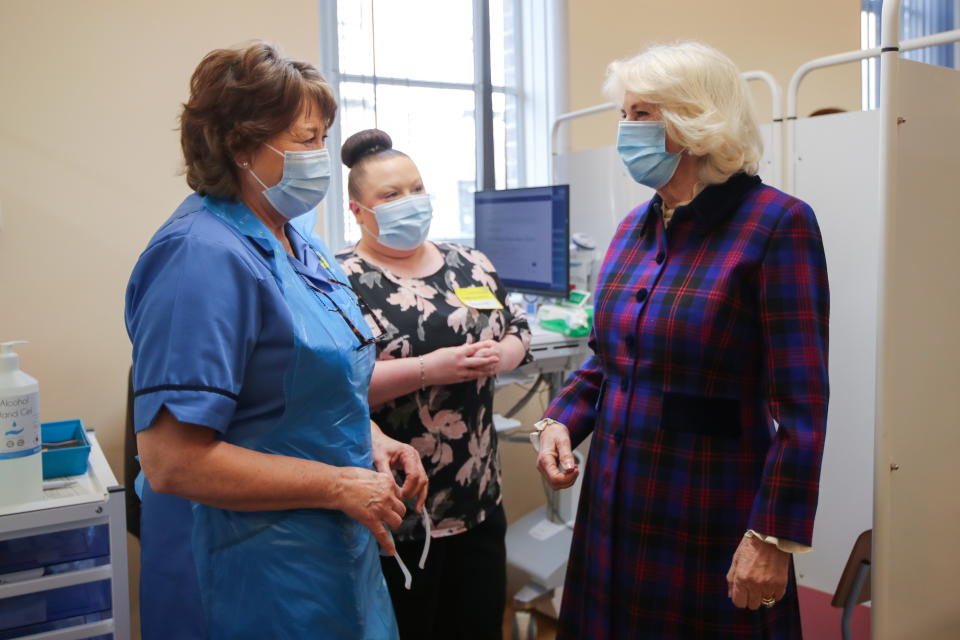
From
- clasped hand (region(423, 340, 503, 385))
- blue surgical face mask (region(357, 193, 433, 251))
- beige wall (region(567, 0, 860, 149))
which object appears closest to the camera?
clasped hand (region(423, 340, 503, 385))

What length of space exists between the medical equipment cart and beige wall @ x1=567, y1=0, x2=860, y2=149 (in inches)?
99.2

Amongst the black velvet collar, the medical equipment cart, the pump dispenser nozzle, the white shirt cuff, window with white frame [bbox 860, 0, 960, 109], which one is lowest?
the medical equipment cart

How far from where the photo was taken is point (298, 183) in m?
1.06

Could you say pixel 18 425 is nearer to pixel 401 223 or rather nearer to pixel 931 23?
pixel 401 223

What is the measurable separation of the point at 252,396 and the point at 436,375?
654 millimetres

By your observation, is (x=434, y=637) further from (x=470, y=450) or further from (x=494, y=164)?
(x=494, y=164)

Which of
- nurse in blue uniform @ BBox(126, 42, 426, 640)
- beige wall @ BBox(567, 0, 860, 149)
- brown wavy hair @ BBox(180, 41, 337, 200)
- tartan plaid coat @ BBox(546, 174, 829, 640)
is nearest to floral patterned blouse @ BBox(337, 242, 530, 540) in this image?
tartan plaid coat @ BBox(546, 174, 829, 640)

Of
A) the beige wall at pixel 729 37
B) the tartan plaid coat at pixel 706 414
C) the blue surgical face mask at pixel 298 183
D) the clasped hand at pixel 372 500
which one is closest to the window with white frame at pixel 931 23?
the beige wall at pixel 729 37

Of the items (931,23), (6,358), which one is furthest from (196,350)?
(931,23)

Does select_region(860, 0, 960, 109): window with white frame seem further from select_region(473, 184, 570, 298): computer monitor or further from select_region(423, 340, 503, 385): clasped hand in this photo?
select_region(423, 340, 503, 385): clasped hand

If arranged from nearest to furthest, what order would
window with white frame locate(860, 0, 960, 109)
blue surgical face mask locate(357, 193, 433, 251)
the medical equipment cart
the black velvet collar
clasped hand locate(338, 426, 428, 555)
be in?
1. clasped hand locate(338, 426, 428, 555)
2. the black velvet collar
3. the medical equipment cart
4. blue surgical face mask locate(357, 193, 433, 251)
5. window with white frame locate(860, 0, 960, 109)

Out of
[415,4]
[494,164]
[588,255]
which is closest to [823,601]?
[588,255]

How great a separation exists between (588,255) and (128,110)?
1598 millimetres

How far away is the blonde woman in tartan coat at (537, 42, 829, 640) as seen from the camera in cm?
111
